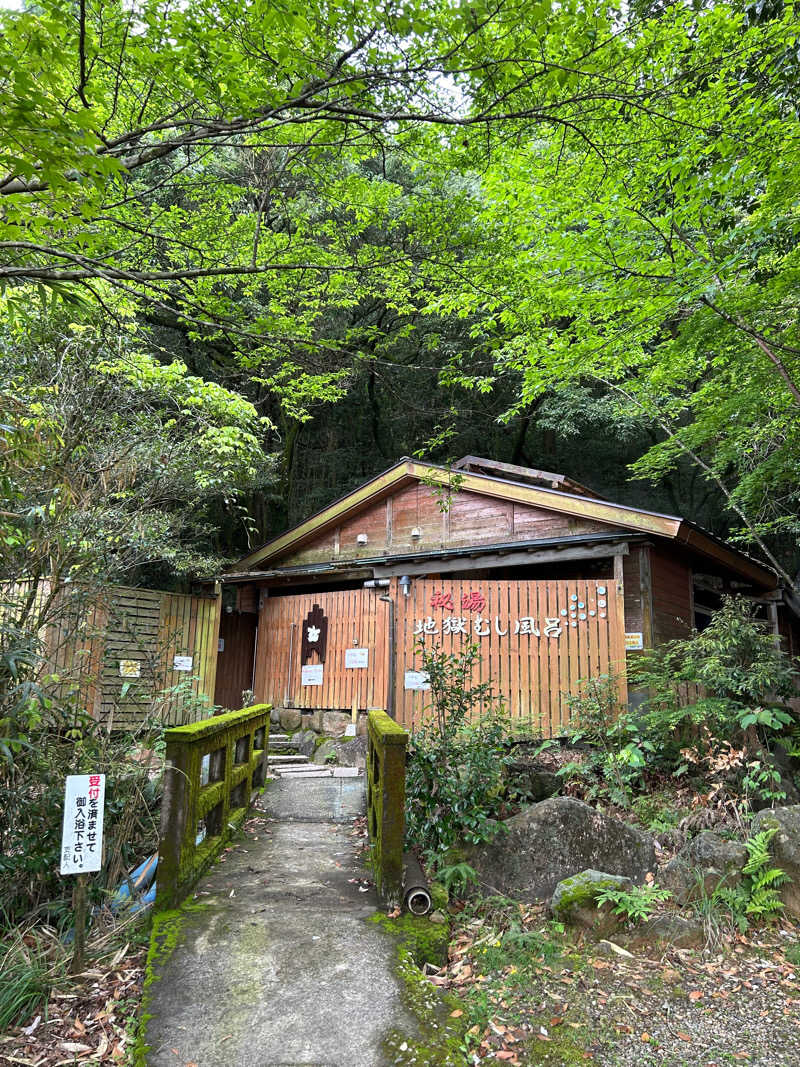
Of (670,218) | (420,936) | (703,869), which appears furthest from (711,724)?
(670,218)

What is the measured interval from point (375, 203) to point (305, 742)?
8.65 m

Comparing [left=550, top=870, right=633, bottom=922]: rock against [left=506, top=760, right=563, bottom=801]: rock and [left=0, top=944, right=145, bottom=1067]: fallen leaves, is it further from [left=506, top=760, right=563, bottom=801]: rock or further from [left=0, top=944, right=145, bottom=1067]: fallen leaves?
[left=0, top=944, right=145, bottom=1067]: fallen leaves

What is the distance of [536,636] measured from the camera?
900 cm

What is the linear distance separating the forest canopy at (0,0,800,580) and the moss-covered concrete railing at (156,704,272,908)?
1.60 meters

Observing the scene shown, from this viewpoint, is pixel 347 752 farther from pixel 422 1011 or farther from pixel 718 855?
pixel 422 1011

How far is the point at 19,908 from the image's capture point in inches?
151

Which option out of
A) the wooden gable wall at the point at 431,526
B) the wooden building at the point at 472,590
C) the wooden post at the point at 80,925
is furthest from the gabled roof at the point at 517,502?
the wooden post at the point at 80,925

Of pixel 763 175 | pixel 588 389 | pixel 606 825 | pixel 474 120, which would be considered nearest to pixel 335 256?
pixel 474 120

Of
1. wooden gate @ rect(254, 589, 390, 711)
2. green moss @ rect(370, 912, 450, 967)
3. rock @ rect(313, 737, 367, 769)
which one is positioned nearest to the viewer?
green moss @ rect(370, 912, 450, 967)

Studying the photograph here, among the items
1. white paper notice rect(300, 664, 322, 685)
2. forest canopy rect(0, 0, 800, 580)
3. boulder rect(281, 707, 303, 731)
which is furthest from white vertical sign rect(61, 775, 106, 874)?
boulder rect(281, 707, 303, 731)

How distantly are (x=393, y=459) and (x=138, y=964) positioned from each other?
17727mm

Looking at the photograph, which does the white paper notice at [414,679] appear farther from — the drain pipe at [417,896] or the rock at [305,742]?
the drain pipe at [417,896]

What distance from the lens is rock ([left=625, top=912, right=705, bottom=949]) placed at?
13.8ft

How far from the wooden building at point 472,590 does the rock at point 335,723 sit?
14cm
